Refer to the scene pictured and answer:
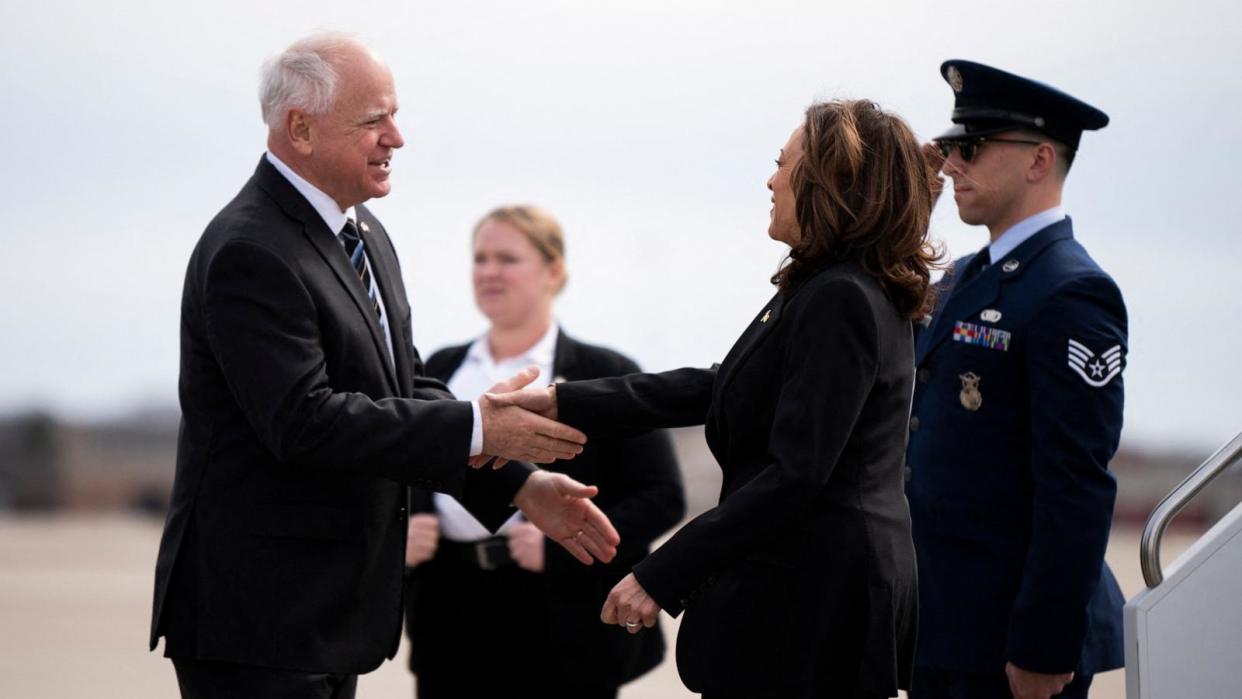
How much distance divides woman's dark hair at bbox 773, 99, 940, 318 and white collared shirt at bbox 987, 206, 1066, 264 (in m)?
0.80

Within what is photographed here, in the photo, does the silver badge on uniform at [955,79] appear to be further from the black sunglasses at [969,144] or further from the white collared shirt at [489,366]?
the white collared shirt at [489,366]

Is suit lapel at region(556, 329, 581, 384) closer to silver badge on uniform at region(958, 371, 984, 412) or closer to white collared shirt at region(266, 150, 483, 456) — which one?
white collared shirt at region(266, 150, 483, 456)

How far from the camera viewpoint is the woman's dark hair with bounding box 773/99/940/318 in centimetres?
333

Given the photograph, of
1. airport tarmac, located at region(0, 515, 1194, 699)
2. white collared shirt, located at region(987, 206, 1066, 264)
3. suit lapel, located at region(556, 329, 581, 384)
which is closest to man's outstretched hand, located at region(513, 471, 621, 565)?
suit lapel, located at region(556, 329, 581, 384)

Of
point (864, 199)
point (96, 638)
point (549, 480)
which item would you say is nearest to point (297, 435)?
point (549, 480)

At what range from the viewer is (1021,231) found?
4129 millimetres

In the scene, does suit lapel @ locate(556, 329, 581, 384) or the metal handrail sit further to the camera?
suit lapel @ locate(556, 329, 581, 384)

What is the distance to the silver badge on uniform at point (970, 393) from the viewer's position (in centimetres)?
396

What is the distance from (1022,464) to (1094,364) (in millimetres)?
300

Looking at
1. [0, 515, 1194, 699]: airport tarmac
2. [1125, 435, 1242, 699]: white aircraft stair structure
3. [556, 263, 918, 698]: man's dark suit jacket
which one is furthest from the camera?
[0, 515, 1194, 699]: airport tarmac

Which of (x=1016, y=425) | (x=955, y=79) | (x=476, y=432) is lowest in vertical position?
(x=1016, y=425)

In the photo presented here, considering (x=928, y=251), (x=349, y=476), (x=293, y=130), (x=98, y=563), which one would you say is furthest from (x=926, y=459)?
(x=98, y=563)

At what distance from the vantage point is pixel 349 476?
142 inches

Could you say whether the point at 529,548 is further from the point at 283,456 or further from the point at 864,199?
the point at 864,199
